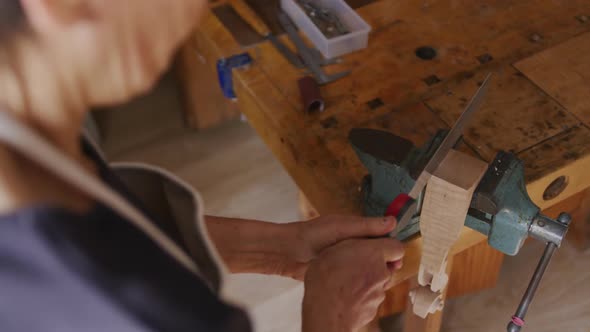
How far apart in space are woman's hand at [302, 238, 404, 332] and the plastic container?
17.6 inches

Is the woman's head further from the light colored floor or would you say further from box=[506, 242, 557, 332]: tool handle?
the light colored floor

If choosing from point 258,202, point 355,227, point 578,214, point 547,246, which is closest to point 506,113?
point 547,246

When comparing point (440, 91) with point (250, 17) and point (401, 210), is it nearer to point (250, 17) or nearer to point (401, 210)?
point (401, 210)

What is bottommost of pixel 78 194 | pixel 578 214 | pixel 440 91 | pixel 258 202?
pixel 258 202

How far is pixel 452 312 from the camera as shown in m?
1.50

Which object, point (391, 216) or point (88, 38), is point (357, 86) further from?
point (88, 38)

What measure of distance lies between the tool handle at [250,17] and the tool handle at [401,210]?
0.52m

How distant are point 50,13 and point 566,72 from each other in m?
0.98

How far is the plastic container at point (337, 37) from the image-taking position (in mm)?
1149

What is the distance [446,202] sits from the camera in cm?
76

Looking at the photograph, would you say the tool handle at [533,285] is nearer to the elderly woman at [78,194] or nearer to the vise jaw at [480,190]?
the vise jaw at [480,190]

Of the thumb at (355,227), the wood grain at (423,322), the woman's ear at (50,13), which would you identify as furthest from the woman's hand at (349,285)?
the woman's ear at (50,13)

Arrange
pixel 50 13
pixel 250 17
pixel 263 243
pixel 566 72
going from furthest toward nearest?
pixel 250 17
pixel 566 72
pixel 263 243
pixel 50 13

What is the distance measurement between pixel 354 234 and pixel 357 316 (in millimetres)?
118
